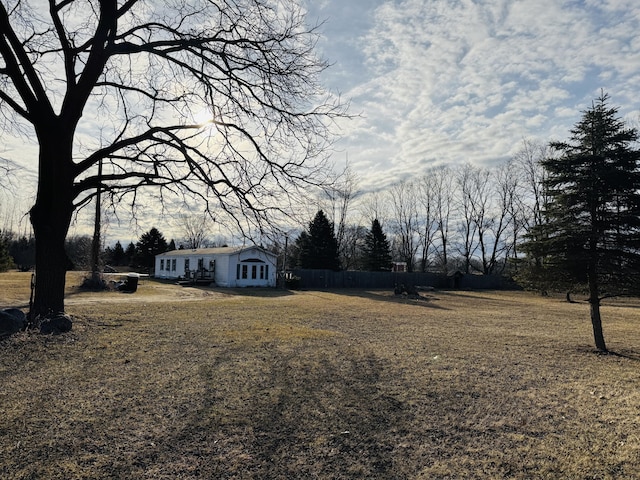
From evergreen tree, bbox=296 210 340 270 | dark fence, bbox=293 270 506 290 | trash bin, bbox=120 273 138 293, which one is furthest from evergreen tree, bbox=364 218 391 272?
trash bin, bbox=120 273 138 293

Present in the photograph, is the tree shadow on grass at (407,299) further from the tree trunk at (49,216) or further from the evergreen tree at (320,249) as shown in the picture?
the tree trunk at (49,216)

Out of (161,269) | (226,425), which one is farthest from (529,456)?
(161,269)

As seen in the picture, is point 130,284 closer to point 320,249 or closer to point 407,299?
point 407,299

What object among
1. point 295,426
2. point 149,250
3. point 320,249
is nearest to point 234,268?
point 320,249

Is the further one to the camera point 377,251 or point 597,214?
point 377,251

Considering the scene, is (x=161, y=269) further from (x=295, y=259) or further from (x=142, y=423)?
(x=142, y=423)

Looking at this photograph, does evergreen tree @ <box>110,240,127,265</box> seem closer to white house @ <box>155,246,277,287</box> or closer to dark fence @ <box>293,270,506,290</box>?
white house @ <box>155,246,277,287</box>

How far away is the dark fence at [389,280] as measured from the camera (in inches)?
1474

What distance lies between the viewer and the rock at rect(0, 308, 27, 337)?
25.0ft

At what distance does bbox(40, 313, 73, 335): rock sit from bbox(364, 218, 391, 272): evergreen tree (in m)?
38.5

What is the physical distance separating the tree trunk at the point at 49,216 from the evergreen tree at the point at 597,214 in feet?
34.1

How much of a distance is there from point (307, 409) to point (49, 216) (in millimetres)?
7371

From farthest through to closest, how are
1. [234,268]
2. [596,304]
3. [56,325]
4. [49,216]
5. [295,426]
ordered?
1. [234,268]
2. [596,304]
3. [49,216]
4. [56,325]
5. [295,426]

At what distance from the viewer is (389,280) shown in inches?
1570
